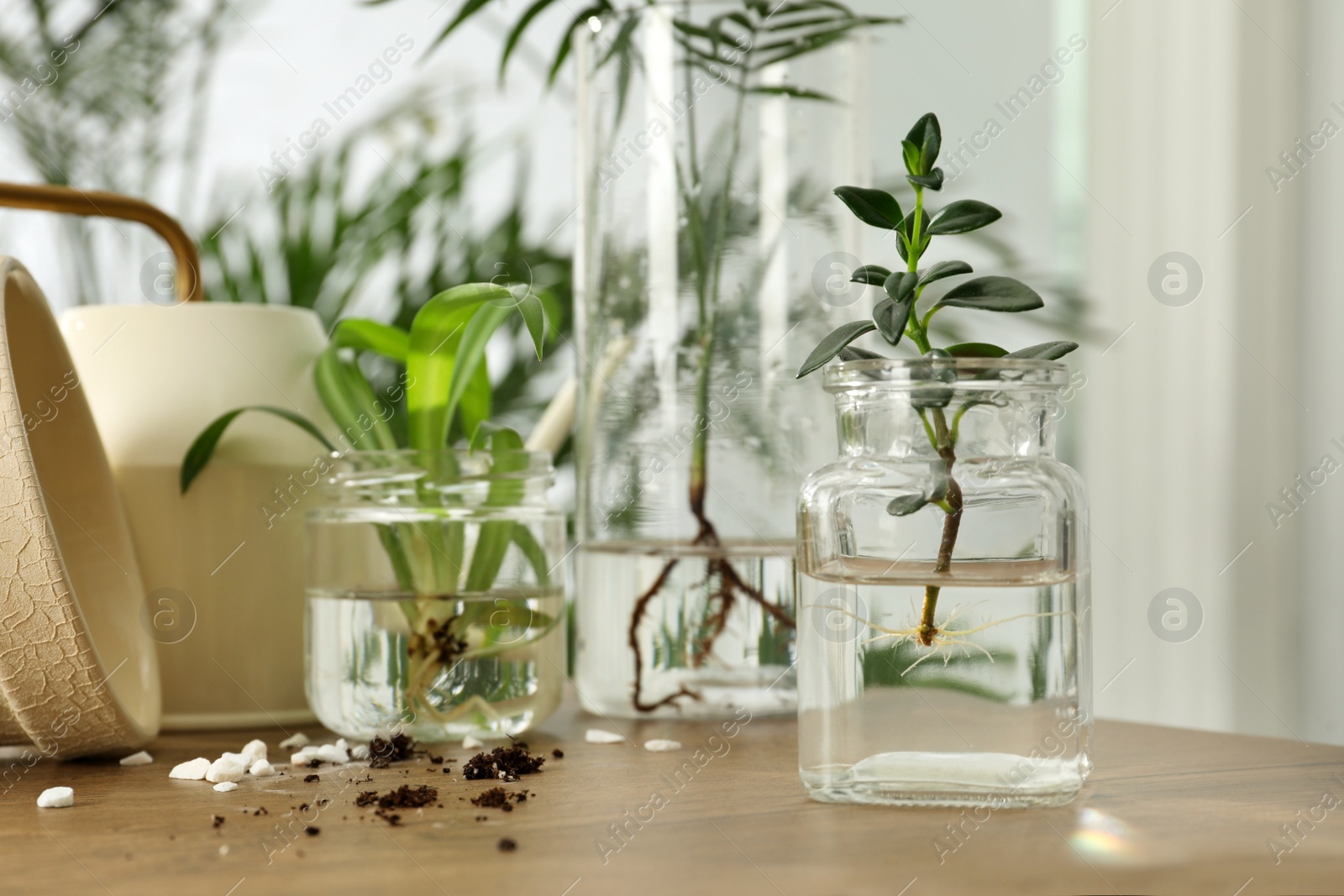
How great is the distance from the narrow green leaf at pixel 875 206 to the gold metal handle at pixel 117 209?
51 centimetres

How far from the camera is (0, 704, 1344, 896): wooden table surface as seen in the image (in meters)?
0.39

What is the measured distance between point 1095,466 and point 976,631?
91cm

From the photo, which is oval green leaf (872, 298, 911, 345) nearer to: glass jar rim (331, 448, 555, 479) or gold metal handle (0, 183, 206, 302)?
glass jar rim (331, 448, 555, 479)

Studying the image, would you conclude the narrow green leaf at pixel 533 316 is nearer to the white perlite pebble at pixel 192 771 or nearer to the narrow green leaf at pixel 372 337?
the narrow green leaf at pixel 372 337

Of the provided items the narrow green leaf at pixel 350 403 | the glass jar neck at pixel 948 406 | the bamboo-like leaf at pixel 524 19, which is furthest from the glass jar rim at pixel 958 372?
the bamboo-like leaf at pixel 524 19

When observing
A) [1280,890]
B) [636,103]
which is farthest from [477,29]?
[1280,890]

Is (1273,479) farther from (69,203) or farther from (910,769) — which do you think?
(69,203)

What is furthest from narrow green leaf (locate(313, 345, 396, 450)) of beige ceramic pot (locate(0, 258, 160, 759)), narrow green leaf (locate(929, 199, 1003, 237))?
narrow green leaf (locate(929, 199, 1003, 237))

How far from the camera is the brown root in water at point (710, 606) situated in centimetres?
72

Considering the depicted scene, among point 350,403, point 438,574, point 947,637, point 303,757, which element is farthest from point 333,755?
point 947,637

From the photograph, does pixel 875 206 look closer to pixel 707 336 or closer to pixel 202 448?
pixel 707 336

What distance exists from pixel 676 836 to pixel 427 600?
267 millimetres

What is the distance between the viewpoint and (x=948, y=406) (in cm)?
50

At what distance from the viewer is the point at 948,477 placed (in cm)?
49
